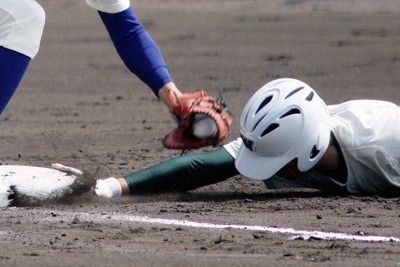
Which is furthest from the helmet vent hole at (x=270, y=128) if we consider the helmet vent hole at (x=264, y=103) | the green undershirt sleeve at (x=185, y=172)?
the green undershirt sleeve at (x=185, y=172)

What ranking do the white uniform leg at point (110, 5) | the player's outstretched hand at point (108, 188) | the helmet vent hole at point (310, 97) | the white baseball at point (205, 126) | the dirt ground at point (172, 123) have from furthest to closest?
the player's outstretched hand at point (108, 188) → the helmet vent hole at point (310, 97) → the white uniform leg at point (110, 5) → the white baseball at point (205, 126) → the dirt ground at point (172, 123)

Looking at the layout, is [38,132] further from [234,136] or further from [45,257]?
[45,257]

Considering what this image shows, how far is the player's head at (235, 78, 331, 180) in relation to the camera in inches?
238

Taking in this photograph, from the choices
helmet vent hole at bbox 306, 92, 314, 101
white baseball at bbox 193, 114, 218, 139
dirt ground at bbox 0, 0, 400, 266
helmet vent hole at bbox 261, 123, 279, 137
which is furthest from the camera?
helmet vent hole at bbox 306, 92, 314, 101

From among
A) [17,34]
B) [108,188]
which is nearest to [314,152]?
[108,188]

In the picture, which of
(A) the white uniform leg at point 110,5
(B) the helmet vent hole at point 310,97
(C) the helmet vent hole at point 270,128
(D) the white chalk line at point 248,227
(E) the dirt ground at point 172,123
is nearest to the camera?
(E) the dirt ground at point 172,123

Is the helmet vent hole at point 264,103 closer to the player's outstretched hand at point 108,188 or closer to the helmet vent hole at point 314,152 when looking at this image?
the helmet vent hole at point 314,152

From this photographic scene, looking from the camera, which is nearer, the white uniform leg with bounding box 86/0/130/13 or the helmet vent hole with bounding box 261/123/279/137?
the white uniform leg with bounding box 86/0/130/13

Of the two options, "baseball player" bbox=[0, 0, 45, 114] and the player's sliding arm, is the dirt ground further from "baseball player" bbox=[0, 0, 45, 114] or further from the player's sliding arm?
"baseball player" bbox=[0, 0, 45, 114]

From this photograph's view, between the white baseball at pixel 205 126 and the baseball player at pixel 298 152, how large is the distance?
0.47 metres

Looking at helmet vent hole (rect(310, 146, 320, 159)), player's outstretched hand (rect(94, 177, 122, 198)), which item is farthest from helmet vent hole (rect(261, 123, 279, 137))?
player's outstretched hand (rect(94, 177, 122, 198))

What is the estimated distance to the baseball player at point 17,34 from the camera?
562 cm

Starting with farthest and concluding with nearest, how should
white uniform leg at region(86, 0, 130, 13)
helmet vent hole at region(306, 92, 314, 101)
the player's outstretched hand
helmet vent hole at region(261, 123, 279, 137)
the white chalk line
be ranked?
the player's outstretched hand → helmet vent hole at region(306, 92, 314, 101) → helmet vent hole at region(261, 123, 279, 137) → white uniform leg at region(86, 0, 130, 13) → the white chalk line

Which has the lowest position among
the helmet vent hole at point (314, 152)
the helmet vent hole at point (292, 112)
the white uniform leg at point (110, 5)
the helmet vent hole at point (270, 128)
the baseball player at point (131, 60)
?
the helmet vent hole at point (314, 152)
